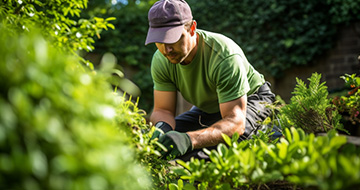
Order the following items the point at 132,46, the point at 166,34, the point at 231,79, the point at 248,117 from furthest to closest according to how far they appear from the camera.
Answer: the point at 132,46 < the point at 248,117 < the point at 231,79 < the point at 166,34

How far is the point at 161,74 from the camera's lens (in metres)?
2.92

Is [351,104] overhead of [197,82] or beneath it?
beneath

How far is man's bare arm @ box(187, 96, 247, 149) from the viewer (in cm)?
205

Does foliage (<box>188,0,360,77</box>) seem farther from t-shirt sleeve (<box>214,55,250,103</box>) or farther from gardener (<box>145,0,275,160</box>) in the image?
t-shirt sleeve (<box>214,55,250,103</box>)

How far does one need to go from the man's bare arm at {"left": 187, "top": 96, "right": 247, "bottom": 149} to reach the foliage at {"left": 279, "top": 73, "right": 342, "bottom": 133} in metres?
0.38

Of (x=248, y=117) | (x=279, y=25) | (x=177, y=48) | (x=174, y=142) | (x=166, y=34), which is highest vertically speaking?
(x=279, y=25)

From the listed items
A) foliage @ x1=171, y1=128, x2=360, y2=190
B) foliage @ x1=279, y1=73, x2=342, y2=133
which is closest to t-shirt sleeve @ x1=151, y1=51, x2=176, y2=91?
foliage @ x1=279, y1=73, x2=342, y2=133

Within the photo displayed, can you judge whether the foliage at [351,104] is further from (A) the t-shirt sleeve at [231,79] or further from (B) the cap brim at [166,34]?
(B) the cap brim at [166,34]

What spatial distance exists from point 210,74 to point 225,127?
0.57 metres

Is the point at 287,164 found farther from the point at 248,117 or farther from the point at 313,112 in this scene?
the point at 248,117

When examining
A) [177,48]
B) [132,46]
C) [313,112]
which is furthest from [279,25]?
[313,112]

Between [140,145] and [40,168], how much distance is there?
59 cm

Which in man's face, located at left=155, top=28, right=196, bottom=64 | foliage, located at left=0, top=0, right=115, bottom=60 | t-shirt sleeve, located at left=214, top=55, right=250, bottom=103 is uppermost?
foliage, located at left=0, top=0, right=115, bottom=60

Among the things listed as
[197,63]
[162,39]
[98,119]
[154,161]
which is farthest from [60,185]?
[197,63]
